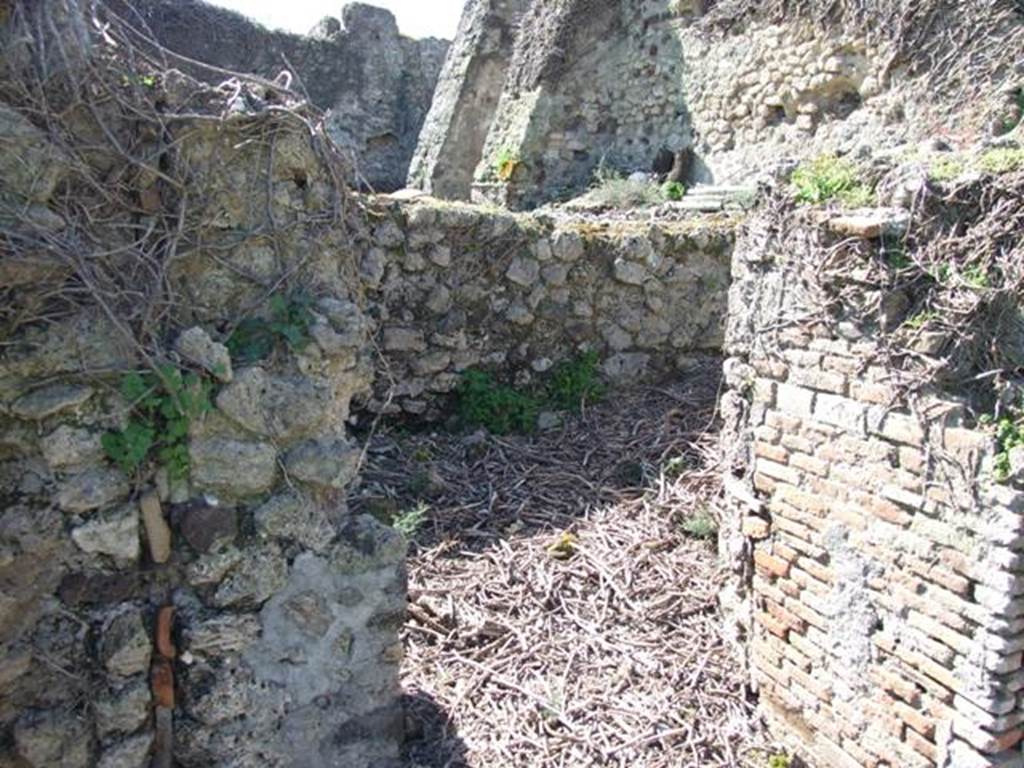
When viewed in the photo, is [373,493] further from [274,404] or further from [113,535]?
[113,535]

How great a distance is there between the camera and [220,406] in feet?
7.82

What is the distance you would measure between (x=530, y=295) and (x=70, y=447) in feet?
12.5

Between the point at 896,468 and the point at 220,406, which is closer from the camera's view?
the point at 220,406

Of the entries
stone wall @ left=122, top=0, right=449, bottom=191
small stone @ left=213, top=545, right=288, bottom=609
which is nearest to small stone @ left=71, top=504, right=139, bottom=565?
small stone @ left=213, top=545, right=288, bottom=609

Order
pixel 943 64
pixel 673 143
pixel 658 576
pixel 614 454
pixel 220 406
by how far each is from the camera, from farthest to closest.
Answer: pixel 673 143
pixel 943 64
pixel 614 454
pixel 658 576
pixel 220 406

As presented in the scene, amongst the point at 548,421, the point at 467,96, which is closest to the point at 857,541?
the point at 548,421

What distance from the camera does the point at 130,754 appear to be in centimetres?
230

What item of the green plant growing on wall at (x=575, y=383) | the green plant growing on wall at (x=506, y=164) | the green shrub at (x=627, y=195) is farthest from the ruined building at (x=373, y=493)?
the green plant growing on wall at (x=506, y=164)

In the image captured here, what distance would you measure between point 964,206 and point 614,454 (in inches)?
112

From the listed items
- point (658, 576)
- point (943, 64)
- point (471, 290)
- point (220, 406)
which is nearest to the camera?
point (220, 406)

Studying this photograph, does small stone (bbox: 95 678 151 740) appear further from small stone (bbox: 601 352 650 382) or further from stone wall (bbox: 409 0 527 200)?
stone wall (bbox: 409 0 527 200)

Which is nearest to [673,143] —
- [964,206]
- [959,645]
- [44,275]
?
[964,206]

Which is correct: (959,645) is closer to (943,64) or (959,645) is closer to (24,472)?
(24,472)

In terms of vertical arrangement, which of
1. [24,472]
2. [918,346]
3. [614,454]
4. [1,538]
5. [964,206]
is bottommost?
[614,454]
